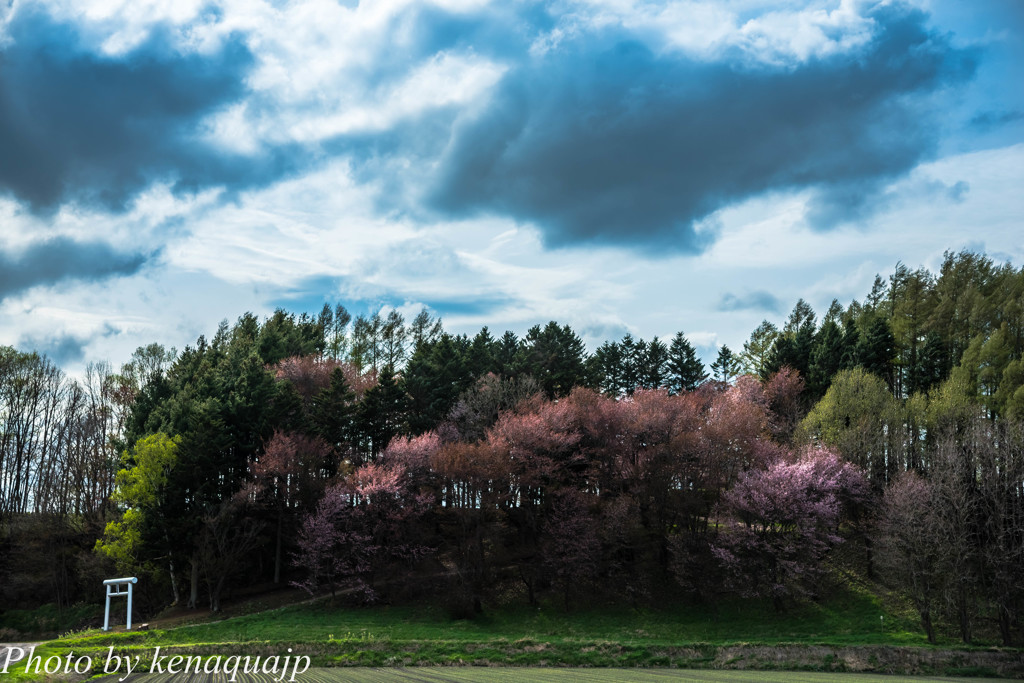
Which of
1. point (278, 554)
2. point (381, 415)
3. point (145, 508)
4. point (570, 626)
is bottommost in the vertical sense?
point (570, 626)

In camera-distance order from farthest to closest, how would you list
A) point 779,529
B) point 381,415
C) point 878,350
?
point 878,350 → point 381,415 → point 779,529

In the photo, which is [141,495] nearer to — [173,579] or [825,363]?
[173,579]

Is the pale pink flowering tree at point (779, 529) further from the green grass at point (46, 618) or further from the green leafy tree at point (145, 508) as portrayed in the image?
the green grass at point (46, 618)

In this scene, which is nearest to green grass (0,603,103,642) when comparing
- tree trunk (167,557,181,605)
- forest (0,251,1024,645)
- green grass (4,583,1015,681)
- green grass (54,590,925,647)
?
forest (0,251,1024,645)

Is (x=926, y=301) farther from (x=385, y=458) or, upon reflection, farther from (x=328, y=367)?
(x=328, y=367)

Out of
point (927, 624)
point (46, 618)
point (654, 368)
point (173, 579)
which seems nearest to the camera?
point (927, 624)

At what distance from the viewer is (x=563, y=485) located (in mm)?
47344

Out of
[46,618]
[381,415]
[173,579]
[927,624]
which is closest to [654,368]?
[381,415]

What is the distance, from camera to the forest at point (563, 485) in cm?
3831

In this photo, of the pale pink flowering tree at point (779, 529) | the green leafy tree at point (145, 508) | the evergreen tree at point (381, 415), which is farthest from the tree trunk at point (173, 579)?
the pale pink flowering tree at point (779, 529)

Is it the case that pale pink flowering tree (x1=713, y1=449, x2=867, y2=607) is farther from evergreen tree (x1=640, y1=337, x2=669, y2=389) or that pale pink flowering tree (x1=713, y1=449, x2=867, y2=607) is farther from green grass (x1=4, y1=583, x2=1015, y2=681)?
Result: evergreen tree (x1=640, y1=337, x2=669, y2=389)

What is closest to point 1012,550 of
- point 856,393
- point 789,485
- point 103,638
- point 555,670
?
point 789,485

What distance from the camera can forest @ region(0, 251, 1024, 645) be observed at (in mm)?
38312

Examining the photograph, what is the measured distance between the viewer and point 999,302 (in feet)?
178
